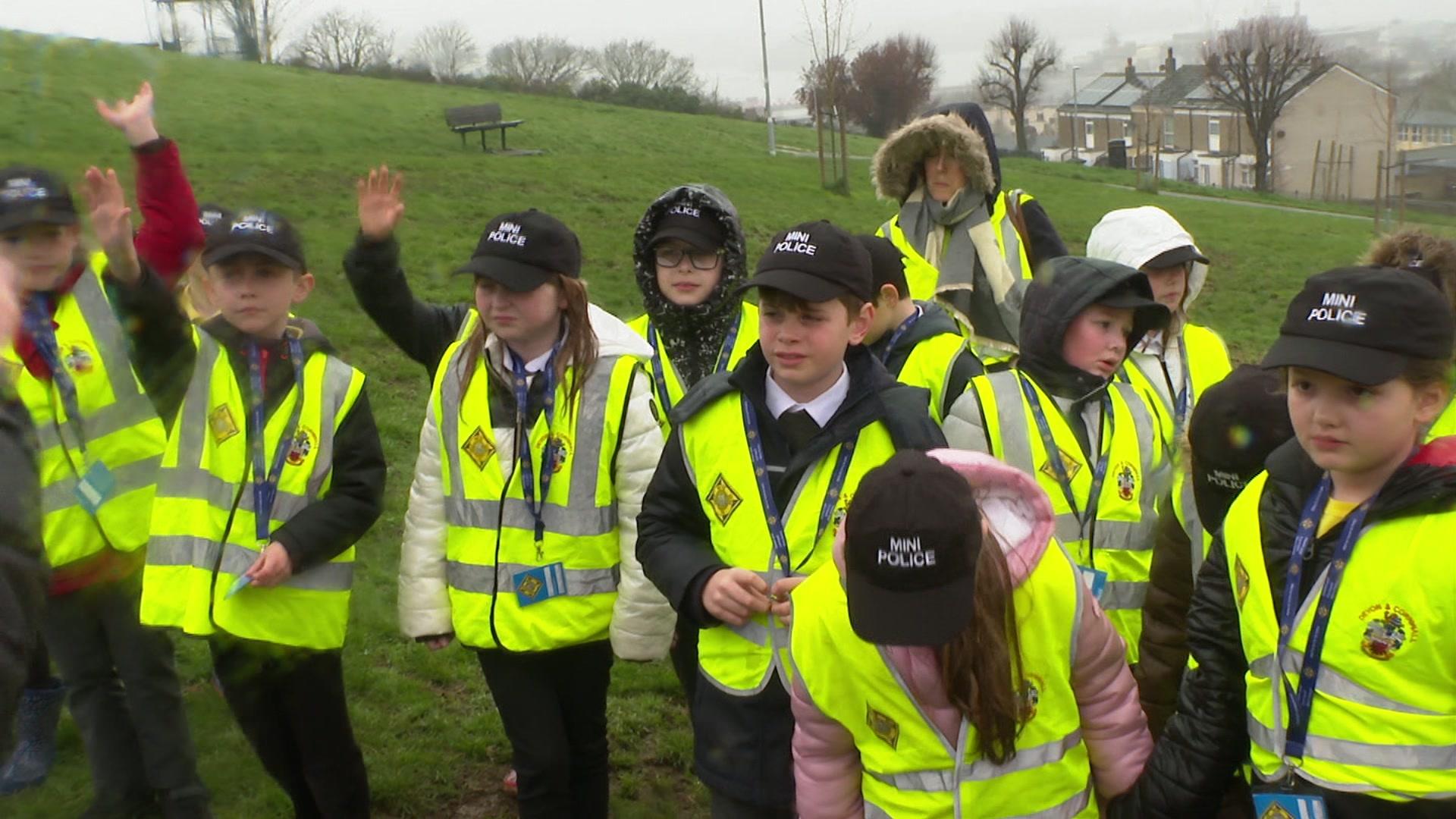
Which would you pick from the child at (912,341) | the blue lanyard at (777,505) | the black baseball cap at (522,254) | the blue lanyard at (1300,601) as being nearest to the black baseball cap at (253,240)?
the black baseball cap at (522,254)

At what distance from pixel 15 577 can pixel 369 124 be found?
84.0ft

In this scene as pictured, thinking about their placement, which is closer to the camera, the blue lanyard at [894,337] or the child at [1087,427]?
the child at [1087,427]

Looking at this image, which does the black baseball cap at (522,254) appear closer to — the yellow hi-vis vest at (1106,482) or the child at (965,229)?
the yellow hi-vis vest at (1106,482)

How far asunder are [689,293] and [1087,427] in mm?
1409

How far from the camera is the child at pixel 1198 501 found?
3125 millimetres

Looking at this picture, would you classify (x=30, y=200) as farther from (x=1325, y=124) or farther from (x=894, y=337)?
(x=1325, y=124)

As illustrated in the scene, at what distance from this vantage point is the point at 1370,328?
2395 millimetres

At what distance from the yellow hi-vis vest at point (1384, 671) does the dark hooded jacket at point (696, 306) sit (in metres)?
2.24

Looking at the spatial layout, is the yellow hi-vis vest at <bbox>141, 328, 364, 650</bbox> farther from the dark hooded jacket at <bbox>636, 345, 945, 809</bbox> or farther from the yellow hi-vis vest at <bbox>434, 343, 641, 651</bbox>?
the dark hooded jacket at <bbox>636, 345, 945, 809</bbox>

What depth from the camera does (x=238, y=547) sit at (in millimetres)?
3895

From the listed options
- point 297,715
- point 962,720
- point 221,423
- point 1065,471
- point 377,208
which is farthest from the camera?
point 377,208

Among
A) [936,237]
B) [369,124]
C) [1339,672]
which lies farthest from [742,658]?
[369,124]

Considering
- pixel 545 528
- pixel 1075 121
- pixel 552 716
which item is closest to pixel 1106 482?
pixel 545 528

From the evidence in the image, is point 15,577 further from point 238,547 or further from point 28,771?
point 28,771
